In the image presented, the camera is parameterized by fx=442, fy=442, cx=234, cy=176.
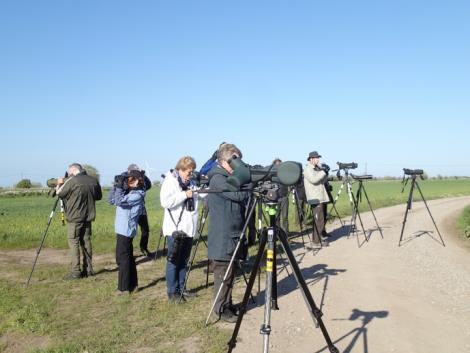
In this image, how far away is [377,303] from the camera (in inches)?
252

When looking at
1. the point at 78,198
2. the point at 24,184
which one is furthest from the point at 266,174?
the point at 24,184

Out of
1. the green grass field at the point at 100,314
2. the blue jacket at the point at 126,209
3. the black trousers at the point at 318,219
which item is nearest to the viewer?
the green grass field at the point at 100,314

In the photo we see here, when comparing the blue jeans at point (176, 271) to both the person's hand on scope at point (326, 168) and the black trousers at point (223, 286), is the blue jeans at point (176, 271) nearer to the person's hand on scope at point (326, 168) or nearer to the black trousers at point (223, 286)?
the black trousers at point (223, 286)

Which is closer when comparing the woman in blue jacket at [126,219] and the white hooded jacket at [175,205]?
the white hooded jacket at [175,205]

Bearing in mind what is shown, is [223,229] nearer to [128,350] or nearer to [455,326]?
[128,350]

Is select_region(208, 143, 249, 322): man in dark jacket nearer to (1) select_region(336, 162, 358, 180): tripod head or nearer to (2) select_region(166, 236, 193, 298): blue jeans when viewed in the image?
(2) select_region(166, 236, 193, 298): blue jeans

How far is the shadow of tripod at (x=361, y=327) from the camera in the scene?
4.93 meters

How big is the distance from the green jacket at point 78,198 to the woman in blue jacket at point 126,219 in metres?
1.63

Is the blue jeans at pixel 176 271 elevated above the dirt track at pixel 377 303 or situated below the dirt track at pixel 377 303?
above

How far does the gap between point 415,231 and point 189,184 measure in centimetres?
911

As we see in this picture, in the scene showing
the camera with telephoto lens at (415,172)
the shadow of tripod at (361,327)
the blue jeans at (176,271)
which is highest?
the camera with telephoto lens at (415,172)

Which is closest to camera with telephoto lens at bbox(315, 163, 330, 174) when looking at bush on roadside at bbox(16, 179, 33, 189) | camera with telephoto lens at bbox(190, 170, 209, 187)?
camera with telephoto lens at bbox(190, 170, 209, 187)

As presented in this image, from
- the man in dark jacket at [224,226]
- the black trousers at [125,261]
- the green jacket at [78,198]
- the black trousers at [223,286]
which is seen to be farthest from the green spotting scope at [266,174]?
the green jacket at [78,198]

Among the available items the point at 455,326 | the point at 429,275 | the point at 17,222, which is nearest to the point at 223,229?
the point at 455,326
